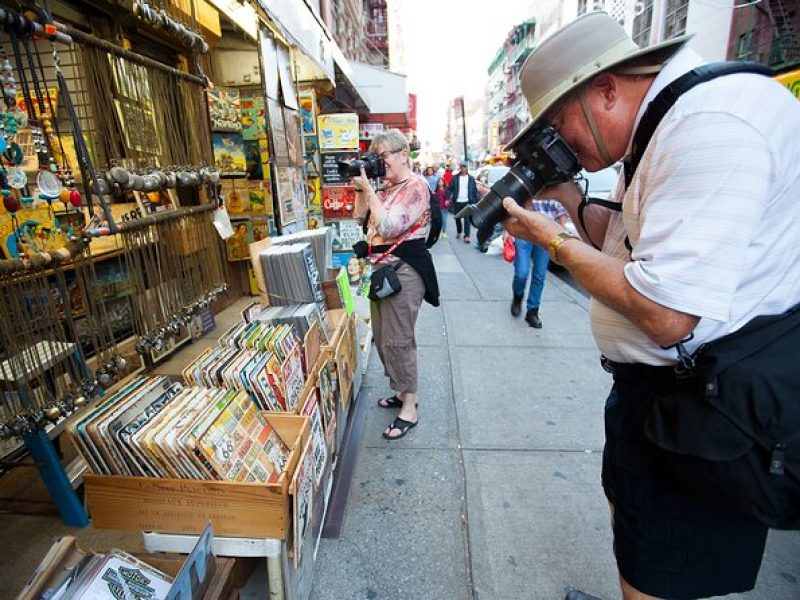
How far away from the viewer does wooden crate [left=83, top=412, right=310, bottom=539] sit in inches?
56.4

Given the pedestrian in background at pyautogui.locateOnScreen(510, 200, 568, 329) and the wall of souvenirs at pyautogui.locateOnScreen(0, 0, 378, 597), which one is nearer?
the wall of souvenirs at pyautogui.locateOnScreen(0, 0, 378, 597)

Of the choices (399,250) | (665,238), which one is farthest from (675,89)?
(399,250)

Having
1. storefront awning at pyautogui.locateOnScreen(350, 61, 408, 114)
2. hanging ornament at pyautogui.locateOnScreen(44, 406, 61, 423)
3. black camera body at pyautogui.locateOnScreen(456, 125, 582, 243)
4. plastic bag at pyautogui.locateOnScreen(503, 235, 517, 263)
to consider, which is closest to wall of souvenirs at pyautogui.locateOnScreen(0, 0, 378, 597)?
hanging ornament at pyautogui.locateOnScreen(44, 406, 61, 423)

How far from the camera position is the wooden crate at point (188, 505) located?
1.43m

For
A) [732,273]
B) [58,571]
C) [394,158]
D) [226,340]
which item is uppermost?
[394,158]

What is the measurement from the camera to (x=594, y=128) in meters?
1.20

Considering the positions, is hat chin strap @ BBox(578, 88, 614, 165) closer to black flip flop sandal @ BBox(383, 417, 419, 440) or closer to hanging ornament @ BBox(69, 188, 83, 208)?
hanging ornament @ BBox(69, 188, 83, 208)

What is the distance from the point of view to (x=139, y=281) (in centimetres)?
178

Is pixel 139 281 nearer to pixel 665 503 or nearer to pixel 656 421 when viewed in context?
pixel 656 421

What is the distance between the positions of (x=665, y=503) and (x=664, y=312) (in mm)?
649

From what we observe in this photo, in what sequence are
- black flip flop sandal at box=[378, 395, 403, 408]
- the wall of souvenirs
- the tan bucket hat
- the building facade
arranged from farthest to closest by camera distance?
the building facade → black flip flop sandal at box=[378, 395, 403, 408] → the wall of souvenirs → the tan bucket hat

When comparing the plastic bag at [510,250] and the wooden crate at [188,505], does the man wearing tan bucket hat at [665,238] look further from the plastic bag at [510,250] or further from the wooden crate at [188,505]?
the plastic bag at [510,250]

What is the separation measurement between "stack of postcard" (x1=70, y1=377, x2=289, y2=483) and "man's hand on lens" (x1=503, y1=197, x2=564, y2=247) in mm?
1175

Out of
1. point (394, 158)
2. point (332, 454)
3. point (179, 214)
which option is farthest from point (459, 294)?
point (179, 214)
